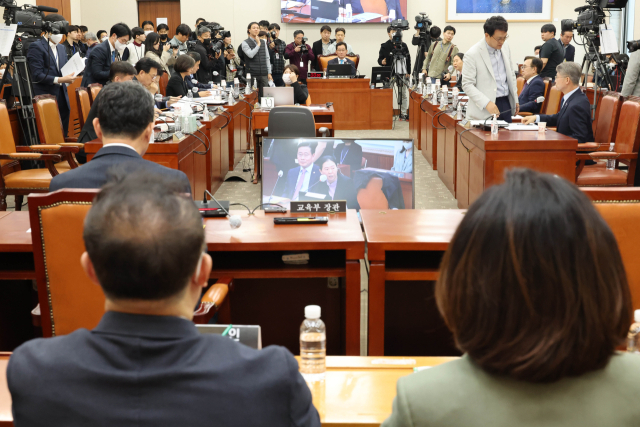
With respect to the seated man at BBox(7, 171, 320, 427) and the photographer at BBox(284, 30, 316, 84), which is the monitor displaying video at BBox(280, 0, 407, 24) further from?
the seated man at BBox(7, 171, 320, 427)

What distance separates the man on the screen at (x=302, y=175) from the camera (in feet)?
9.13

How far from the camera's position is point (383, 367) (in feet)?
4.40

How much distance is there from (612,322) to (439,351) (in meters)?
1.89

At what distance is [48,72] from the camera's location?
625 cm

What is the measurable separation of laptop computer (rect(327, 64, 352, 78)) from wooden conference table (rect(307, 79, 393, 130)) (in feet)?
0.47

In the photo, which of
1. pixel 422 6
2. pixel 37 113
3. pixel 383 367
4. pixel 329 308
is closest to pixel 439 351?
pixel 329 308

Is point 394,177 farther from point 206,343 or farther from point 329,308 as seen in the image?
point 206,343

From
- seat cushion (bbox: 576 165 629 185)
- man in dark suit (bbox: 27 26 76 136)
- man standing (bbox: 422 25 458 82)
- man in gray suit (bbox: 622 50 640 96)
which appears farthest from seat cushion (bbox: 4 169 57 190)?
man standing (bbox: 422 25 458 82)

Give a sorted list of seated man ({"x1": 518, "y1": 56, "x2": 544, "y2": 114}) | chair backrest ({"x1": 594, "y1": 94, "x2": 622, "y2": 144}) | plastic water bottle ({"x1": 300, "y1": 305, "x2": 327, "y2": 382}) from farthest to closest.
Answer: seated man ({"x1": 518, "y1": 56, "x2": 544, "y2": 114}) → chair backrest ({"x1": 594, "y1": 94, "x2": 622, "y2": 144}) → plastic water bottle ({"x1": 300, "y1": 305, "x2": 327, "y2": 382})

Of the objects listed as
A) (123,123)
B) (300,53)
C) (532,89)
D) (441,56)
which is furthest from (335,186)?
(300,53)

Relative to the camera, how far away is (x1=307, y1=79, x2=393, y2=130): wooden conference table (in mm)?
9656

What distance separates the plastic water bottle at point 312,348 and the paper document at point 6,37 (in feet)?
16.1

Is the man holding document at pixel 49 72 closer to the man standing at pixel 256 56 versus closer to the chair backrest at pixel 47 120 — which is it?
the chair backrest at pixel 47 120

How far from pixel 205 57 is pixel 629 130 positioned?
6012mm
